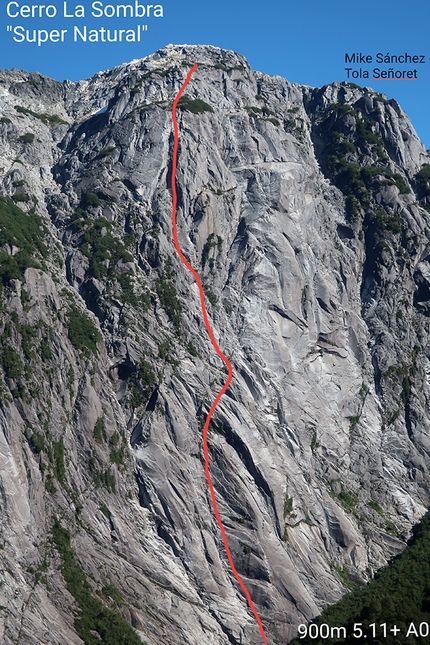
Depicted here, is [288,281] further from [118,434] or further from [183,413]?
[118,434]

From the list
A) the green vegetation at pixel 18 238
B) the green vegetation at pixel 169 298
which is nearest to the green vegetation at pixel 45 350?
the green vegetation at pixel 18 238

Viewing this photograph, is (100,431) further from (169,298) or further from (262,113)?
(262,113)

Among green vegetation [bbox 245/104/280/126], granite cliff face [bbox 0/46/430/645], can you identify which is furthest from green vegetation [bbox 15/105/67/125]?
green vegetation [bbox 245/104/280/126]

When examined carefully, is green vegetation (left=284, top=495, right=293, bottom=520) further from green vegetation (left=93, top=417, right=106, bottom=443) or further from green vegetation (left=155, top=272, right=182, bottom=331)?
green vegetation (left=155, top=272, right=182, bottom=331)

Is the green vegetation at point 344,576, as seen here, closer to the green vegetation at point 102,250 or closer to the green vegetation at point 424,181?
the green vegetation at point 102,250

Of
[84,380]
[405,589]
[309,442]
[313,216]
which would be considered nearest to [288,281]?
[313,216]
